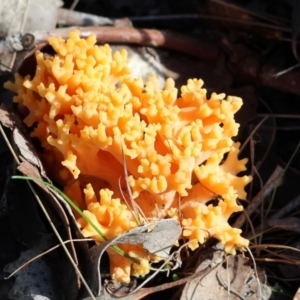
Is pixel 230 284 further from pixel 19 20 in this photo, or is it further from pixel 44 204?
pixel 19 20

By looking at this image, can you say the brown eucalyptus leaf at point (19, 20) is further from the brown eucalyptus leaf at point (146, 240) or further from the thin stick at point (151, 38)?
the brown eucalyptus leaf at point (146, 240)

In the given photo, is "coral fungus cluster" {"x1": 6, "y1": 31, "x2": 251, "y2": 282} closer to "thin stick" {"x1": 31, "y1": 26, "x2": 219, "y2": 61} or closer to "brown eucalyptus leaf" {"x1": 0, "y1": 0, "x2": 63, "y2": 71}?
"brown eucalyptus leaf" {"x1": 0, "y1": 0, "x2": 63, "y2": 71}

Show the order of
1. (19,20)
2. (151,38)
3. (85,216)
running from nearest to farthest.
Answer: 1. (85,216)
2. (19,20)
3. (151,38)

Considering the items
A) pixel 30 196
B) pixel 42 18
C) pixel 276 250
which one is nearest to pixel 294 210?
pixel 276 250

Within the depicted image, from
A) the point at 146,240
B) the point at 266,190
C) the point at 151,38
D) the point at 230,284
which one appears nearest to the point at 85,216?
the point at 146,240

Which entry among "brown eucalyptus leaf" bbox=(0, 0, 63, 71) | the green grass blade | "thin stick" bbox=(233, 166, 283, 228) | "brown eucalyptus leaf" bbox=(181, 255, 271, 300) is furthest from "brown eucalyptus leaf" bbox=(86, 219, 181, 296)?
"brown eucalyptus leaf" bbox=(0, 0, 63, 71)
